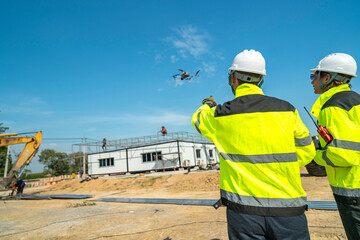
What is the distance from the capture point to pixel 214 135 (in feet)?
6.01

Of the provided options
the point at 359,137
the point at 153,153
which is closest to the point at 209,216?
the point at 359,137

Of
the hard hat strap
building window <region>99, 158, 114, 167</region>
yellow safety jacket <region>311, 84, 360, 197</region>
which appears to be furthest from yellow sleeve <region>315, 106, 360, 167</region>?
building window <region>99, 158, 114, 167</region>

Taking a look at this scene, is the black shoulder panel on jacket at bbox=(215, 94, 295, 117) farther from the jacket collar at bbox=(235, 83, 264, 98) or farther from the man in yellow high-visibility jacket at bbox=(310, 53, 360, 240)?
the man in yellow high-visibility jacket at bbox=(310, 53, 360, 240)

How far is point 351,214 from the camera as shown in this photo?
196 cm

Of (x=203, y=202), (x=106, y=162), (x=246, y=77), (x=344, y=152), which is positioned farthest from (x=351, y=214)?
(x=106, y=162)

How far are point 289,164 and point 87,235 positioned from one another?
5012 mm

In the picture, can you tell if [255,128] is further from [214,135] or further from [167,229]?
[167,229]

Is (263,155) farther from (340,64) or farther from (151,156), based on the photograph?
(151,156)

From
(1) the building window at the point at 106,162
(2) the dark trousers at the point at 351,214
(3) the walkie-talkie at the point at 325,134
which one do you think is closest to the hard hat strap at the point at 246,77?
(3) the walkie-talkie at the point at 325,134

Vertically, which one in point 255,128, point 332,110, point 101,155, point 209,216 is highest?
point 101,155

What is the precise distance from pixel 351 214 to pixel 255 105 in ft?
4.73

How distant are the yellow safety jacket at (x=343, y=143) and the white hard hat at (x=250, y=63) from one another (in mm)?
812

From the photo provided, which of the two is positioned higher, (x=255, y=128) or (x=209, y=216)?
(x=255, y=128)

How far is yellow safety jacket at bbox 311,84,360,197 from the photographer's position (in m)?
1.89
